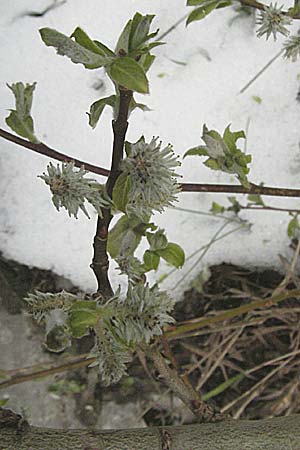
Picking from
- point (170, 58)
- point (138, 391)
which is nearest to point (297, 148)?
point (170, 58)

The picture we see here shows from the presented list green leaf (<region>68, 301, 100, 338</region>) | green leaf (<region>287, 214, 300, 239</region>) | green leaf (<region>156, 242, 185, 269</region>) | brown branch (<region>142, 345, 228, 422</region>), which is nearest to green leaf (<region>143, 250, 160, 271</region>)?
green leaf (<region>156, 242, 185, 269</region>)

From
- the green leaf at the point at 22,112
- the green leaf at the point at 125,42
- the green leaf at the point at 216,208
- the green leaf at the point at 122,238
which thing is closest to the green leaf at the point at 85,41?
the green leaf at the point at 125,42

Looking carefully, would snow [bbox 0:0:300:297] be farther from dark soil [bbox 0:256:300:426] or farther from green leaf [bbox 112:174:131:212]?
green leaf [bbox 112:174:131:212]

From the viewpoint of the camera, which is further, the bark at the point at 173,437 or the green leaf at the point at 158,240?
the green leaf at the point at 158,240

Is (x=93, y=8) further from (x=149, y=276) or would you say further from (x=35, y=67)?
(x=149, y=276)

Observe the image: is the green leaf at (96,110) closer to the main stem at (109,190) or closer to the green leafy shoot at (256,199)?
the main stem at (109,190)

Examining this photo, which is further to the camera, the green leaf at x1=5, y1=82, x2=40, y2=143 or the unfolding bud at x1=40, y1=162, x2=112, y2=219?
the green leaf at x1=5, y1=82, x2=40, y2=143
